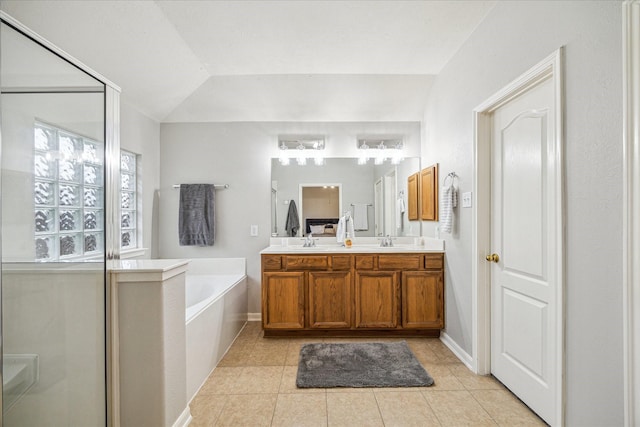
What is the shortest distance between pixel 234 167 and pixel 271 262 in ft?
4.14

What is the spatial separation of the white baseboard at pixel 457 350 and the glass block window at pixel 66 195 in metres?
2.46

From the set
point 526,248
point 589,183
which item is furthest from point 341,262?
point 589,183

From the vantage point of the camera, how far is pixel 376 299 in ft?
9.04

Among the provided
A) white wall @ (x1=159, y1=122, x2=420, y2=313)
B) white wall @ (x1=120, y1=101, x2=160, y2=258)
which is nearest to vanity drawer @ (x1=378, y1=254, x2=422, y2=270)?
white wall @ (x1=159, y1=122, x2=420, y2=313)

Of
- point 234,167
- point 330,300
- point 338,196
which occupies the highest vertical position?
point 234,167

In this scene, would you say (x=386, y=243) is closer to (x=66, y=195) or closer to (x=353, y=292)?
(x=353, y=292)

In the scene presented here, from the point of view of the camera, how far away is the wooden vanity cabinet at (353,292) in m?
2.74

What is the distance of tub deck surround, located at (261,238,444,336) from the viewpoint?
2.74 m

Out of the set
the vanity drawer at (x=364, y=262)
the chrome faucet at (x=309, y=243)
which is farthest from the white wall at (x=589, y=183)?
the chrome faucet at (x=309, y=243)

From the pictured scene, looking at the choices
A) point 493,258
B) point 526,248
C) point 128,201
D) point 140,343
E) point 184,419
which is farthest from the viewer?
point 128,201

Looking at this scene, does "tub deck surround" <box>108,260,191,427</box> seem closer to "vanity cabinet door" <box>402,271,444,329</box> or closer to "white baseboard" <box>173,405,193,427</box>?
"white baseboard" <box>173,405,193,427</box>

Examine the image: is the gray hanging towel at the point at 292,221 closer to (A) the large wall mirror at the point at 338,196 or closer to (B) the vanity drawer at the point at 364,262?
(A) the large wall mirror at the point at 338,196

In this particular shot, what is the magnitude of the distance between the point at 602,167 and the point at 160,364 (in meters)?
2.08

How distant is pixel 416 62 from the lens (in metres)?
2.62
